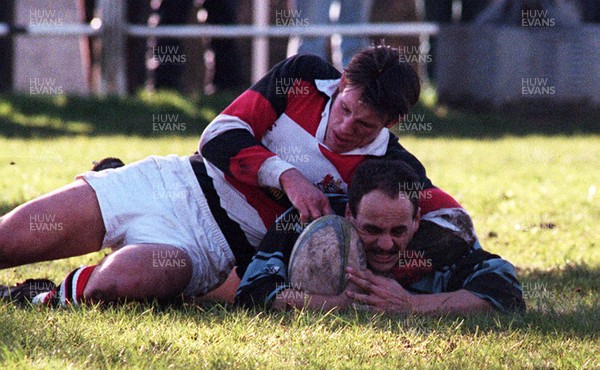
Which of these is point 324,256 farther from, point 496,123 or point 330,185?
point 496,123

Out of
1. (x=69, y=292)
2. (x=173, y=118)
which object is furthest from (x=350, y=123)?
(x=173, y=118)

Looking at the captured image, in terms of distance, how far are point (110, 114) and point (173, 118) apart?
2.33 feet

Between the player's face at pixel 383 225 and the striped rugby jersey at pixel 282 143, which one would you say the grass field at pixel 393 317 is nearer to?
the player's face at pixel 383 225

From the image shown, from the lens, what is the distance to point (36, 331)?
4.18m

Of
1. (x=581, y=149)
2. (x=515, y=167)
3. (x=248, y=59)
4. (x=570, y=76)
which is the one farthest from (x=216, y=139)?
(x=248, y=59)

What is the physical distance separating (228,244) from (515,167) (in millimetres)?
4710

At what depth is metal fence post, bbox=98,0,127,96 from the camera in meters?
12.3

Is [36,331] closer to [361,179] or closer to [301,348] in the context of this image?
[301,348]

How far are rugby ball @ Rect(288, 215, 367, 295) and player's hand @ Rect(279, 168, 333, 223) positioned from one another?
0.05 m

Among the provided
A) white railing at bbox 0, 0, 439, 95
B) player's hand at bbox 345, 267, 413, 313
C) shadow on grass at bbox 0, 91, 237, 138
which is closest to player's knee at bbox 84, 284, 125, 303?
player's hand at bbox 345, 267, 413, 313

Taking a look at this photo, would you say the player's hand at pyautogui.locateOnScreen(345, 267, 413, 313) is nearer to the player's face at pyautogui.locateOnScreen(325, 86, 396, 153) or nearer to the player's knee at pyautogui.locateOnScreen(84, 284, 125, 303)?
the player's face at pyautogui.locateOnScreen(325, 86, 396, 153)

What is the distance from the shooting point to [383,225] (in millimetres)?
4816

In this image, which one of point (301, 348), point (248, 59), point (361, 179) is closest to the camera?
point (301, 348)

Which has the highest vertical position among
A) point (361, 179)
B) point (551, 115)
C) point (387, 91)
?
point (387, 91)
